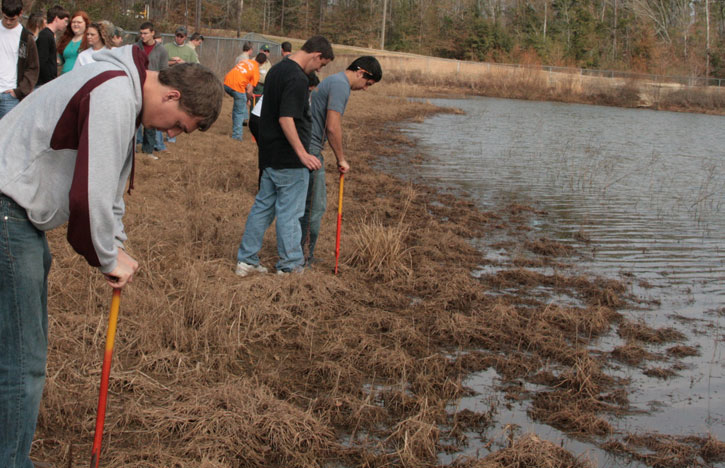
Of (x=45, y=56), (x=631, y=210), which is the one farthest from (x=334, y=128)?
(x=631, y=210)

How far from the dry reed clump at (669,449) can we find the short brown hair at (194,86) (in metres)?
2.92

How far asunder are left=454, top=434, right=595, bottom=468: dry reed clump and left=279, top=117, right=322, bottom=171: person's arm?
9.27 ft

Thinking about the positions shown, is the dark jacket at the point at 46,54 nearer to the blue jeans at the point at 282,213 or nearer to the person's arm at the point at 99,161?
the blue jeans at the point at 282,213

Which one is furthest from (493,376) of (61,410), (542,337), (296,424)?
(61,410)

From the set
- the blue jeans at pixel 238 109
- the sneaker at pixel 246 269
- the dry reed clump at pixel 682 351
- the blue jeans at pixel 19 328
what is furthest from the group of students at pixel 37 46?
the dry reed clump at pixel 682 351

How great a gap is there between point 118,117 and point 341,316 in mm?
3424

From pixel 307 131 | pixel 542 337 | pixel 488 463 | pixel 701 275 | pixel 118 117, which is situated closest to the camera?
pixel 118 117

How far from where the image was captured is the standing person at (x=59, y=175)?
2.53 metres

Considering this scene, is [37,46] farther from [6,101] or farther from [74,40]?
[74,40]

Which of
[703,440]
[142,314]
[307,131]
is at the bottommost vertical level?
[703,440]

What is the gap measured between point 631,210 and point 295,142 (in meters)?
7.48

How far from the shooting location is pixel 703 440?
14.0 ft

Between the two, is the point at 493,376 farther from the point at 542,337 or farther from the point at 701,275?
the point at 701,275

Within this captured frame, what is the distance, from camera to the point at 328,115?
21.0ft
